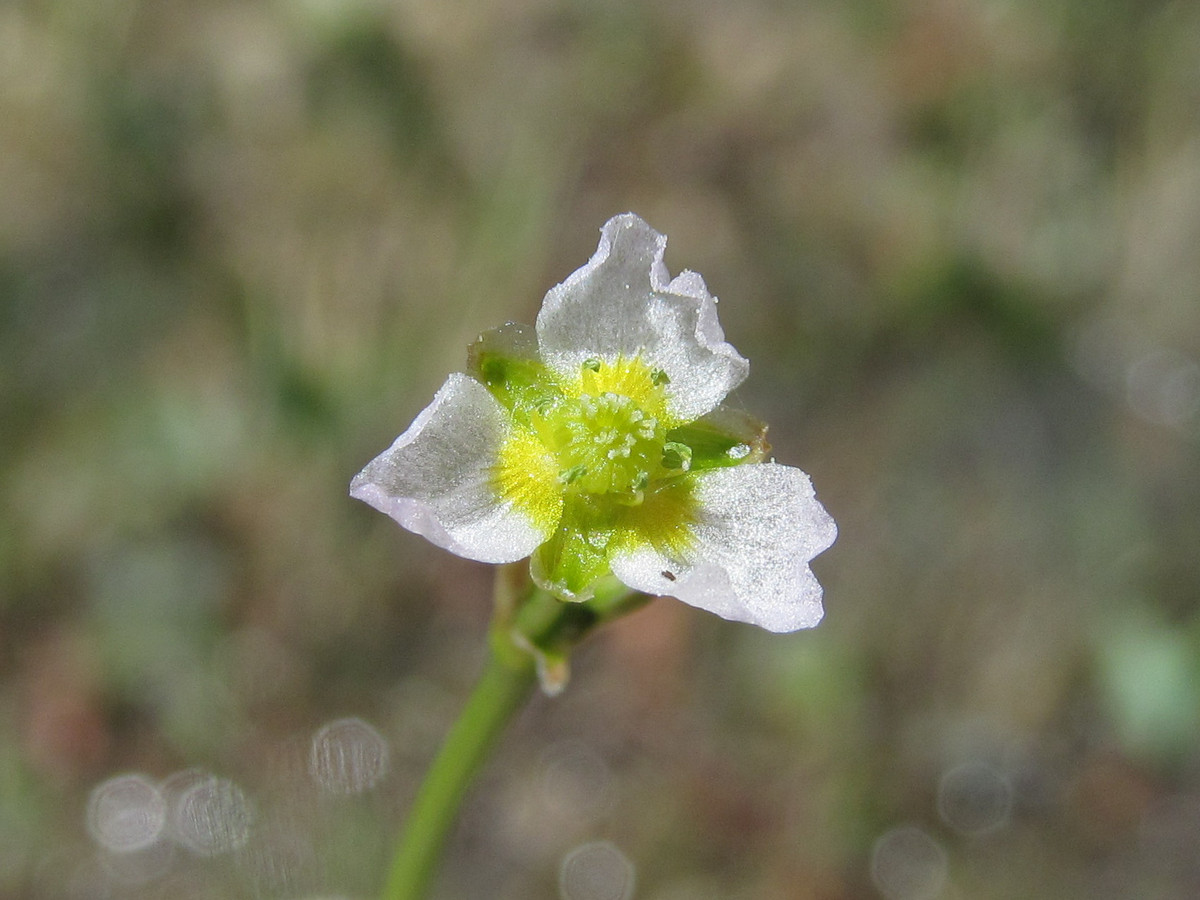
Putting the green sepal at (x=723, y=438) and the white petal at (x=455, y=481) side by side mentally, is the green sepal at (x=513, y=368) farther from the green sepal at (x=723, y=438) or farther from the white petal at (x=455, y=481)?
the green sepal at (x=723, y=438)

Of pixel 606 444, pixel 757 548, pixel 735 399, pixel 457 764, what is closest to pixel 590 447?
pixel 606 444

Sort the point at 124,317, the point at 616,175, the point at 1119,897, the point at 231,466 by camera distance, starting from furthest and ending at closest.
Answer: the point at 616,175 → the point at 124,317 → the point at 231,466 → the point at 1119,897

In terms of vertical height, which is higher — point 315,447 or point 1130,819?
point 315,447

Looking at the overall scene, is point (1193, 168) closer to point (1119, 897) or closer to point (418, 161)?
point (1119, 897)

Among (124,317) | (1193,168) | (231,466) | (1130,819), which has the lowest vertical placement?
(1130,819)

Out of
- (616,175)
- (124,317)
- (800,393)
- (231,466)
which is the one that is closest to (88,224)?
(124,317)

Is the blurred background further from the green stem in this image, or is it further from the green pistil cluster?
the green pistil cluster

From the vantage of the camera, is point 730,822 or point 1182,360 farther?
point 1182,360

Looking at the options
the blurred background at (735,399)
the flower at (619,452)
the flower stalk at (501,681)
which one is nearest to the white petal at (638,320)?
the flower at (619,452)
